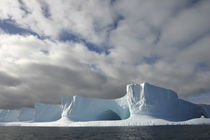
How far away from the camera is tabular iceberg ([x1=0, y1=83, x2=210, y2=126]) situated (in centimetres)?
2974

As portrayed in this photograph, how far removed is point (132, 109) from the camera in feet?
106

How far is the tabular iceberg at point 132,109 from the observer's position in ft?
97.6

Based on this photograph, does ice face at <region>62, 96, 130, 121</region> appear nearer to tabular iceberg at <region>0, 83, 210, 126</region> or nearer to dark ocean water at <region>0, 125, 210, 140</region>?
tabular iceberg at <region>0, 83, 210, 126</region>

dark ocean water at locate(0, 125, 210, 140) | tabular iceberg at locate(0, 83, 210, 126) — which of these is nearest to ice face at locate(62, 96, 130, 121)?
tabular iceberg at locate(0, 83, 210, 126)

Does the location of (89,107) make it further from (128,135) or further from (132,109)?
(128,135)

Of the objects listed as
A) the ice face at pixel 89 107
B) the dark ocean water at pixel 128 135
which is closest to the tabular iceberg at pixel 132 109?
the ice face at pixel 89 107

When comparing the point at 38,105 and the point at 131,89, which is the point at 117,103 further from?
the point at 38,105

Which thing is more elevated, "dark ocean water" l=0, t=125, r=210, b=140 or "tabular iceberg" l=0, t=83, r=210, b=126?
"tabular iceberg" l=0, t=83, r=210, b=126

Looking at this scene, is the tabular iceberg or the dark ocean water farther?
the tabular iceberg

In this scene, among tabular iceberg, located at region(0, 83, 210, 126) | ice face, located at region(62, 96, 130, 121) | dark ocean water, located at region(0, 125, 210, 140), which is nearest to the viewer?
dark ocean water, located at region(0, 125, 210, 140)

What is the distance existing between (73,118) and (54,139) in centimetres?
2166

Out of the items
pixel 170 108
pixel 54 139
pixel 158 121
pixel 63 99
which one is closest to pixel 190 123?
pixel 158 121

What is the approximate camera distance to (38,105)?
4609 centimetres

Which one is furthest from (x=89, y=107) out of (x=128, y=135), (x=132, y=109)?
(x=128, y=135)
